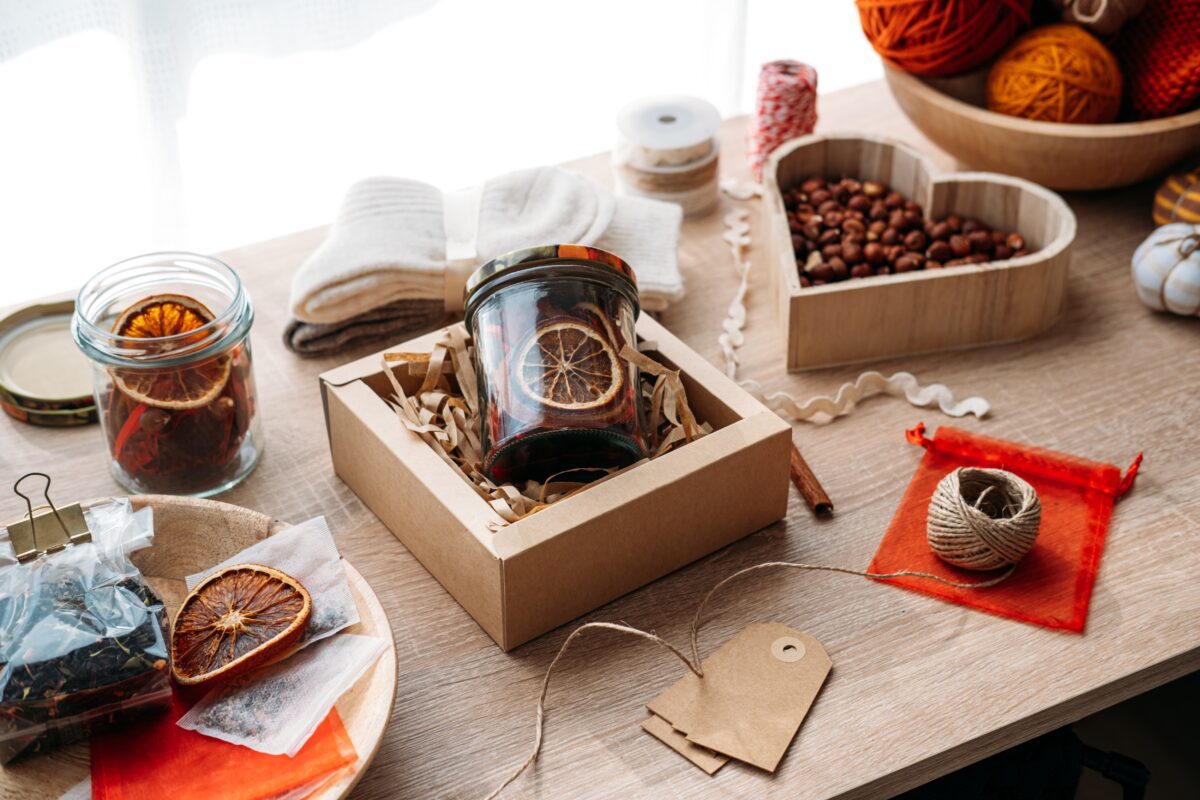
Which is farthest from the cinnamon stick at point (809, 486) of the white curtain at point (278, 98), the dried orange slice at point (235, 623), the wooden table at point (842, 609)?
the white curtain at point (278, 98)

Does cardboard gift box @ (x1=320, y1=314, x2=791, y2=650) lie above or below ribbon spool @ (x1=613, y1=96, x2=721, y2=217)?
below

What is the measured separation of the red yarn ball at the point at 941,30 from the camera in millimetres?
1130

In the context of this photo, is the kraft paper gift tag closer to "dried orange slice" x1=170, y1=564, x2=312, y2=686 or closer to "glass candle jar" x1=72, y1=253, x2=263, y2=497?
"dried orange slice" x1=170, y1=564, x2=312, y2=686

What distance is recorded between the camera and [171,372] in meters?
0.84

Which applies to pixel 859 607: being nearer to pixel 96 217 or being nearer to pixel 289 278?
pixel 289 278

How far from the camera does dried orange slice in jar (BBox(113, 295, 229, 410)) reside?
32.9 inches

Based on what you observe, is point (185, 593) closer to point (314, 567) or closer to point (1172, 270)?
point (314, 567)

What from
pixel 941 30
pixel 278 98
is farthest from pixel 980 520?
pixel 278 98

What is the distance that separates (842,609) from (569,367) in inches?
9.6

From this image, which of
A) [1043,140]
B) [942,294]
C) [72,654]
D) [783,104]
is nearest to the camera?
[72,654]

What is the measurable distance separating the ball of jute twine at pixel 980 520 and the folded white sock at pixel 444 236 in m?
0.32

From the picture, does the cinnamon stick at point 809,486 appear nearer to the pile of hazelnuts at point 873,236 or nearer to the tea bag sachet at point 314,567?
the pile of hazelnuts at point 873,236

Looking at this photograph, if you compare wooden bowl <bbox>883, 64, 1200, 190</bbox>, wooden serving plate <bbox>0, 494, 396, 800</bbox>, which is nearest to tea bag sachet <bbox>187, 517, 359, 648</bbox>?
wooden serving plate <bbox>0, 494, 396, 800</bbox>

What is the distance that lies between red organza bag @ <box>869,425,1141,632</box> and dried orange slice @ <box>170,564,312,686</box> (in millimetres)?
396
